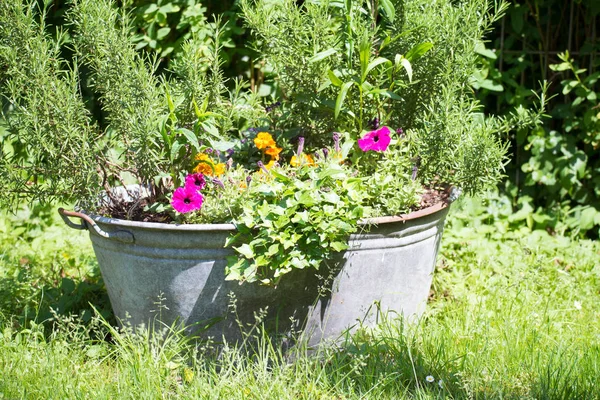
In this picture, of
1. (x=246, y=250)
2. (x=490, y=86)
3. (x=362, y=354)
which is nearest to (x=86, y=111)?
(x=246, y=250)

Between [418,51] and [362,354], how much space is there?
1155 millimetres

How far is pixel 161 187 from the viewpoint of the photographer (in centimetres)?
260

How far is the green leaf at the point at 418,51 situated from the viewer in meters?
2.54

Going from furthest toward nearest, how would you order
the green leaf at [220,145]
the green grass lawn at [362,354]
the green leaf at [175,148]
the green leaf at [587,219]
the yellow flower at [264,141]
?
the green leaf at [587,219] < the yellow flower at [264,141] < the green leaf at [220,145] < the green leaf at [175,148] < the green grass lawn at [362,354]

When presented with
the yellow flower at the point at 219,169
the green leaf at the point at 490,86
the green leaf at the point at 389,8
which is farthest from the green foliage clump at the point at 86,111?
Result: the green leaf at the point at 490,86

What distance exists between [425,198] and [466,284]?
2.43 feet

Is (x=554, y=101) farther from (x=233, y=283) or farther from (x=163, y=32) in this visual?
(x=233, y=283)

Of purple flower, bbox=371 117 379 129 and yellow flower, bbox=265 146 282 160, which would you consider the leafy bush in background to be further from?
yellow flower, bbox=265 146 282 160

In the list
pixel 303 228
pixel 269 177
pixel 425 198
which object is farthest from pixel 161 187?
pixel 425 198

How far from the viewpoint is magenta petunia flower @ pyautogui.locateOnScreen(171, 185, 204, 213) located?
2311 millimetres

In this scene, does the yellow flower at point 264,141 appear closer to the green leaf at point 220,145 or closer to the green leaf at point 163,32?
the green leaf at point 220,145

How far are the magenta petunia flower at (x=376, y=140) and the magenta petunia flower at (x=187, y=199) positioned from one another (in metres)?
0.67

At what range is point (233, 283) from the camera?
7.79 ft

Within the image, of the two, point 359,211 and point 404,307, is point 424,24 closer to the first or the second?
point 359,211
